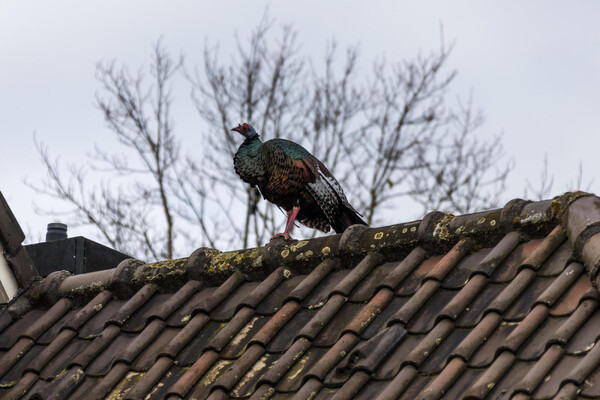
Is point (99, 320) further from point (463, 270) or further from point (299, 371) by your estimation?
point (463, 270)

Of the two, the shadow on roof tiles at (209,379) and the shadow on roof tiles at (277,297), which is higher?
the shadow on roof tiles at (277,297)

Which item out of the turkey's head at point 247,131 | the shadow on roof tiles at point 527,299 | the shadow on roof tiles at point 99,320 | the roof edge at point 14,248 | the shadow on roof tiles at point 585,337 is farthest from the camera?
the turkey's head at point 247,131

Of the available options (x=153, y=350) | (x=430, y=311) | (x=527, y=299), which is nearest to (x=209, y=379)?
(x=153, y=350)

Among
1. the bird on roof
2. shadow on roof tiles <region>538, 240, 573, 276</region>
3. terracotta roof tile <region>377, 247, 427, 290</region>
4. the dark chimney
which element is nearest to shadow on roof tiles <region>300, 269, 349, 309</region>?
terracotta roof tile <region>377, 247, 427, 290</region>

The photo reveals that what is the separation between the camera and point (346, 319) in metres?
4.11

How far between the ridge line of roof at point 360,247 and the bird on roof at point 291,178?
4.92 feet

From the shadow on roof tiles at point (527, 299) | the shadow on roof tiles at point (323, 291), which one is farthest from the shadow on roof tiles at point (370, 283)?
the shadow on roof tiles at point (527, 299)

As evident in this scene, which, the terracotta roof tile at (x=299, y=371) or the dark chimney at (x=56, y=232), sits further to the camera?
the dark chimney at (x=56, y=232)

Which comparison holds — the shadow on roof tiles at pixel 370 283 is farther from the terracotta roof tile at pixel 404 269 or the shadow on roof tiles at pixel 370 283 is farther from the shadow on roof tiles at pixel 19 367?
the shadow on roof tiles at pixel 19 367

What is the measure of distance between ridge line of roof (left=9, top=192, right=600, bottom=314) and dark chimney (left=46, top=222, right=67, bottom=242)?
2.60 meters

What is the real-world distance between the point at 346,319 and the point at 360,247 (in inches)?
21.6

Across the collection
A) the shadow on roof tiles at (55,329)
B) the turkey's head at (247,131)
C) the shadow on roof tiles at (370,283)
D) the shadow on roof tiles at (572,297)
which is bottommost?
the shadow on roof tiles at (55,329)

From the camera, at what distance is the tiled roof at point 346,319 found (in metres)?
3.46

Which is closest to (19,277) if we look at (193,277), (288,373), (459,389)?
(193,277)
